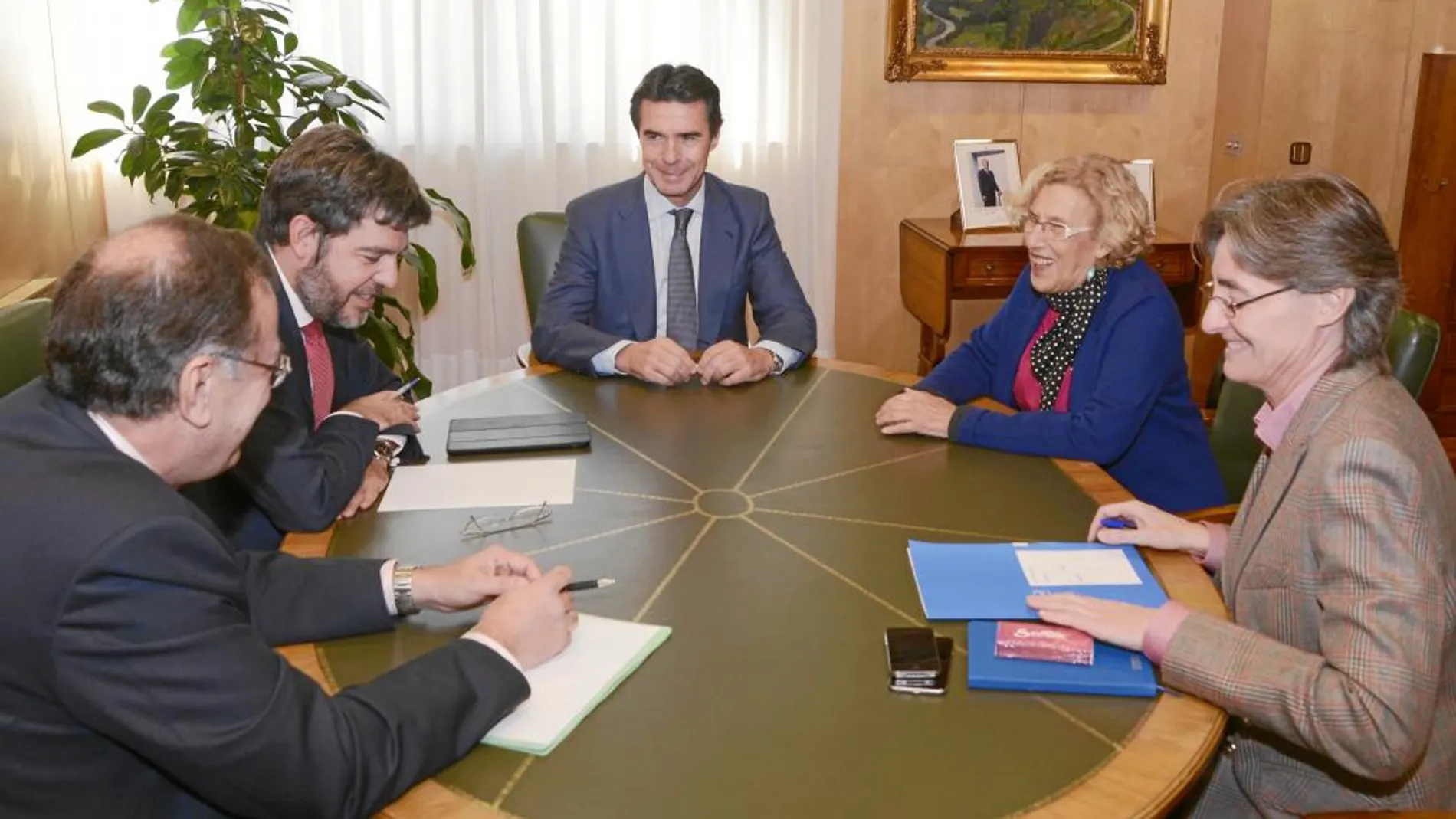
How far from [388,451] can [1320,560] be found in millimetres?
1657

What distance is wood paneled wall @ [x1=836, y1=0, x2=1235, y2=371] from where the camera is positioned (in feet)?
16.6

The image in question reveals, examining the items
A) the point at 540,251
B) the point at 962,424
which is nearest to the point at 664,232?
the point at 540,251

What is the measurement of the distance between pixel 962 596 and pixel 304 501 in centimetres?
109

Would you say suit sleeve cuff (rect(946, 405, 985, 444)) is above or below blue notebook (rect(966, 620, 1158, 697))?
above

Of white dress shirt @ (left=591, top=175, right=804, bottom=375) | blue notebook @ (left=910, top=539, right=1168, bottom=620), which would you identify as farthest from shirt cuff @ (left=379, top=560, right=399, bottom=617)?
white dress shirt @ (left=591, top=175, right=804, bottom=375)

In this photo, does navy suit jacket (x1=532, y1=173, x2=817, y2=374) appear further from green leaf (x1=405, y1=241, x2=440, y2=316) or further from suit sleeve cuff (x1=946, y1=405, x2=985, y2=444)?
suit sleeve cuff (x1=946, y1=405, x2=985, y2=444)

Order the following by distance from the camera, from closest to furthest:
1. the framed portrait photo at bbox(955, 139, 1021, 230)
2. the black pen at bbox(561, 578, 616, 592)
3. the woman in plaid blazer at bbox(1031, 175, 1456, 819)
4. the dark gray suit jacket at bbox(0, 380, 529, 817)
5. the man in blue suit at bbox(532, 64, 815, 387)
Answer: the dark gray suit jacket at bbox(0, 380, 529, 817) → the woman in plaid blazer at bbox(1031, 175, 1456, 819) → the black pen at bbox(561, 578, 616, 592) → the man in blue suit at bbox(532, 64, 815, 387) → the framed portrait photo at bbox(955, 139, 1021, 230)

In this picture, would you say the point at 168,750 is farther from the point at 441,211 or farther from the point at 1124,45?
the point at 1124,45

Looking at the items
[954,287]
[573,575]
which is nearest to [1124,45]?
[954,287]

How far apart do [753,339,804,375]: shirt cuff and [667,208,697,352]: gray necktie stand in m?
0.37

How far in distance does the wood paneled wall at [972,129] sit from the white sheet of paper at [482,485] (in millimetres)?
2893

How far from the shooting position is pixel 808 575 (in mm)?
2039

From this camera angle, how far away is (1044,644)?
5.78ft

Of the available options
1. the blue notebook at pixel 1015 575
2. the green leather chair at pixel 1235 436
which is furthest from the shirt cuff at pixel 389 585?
the green leather chair at pixel 1235 436
